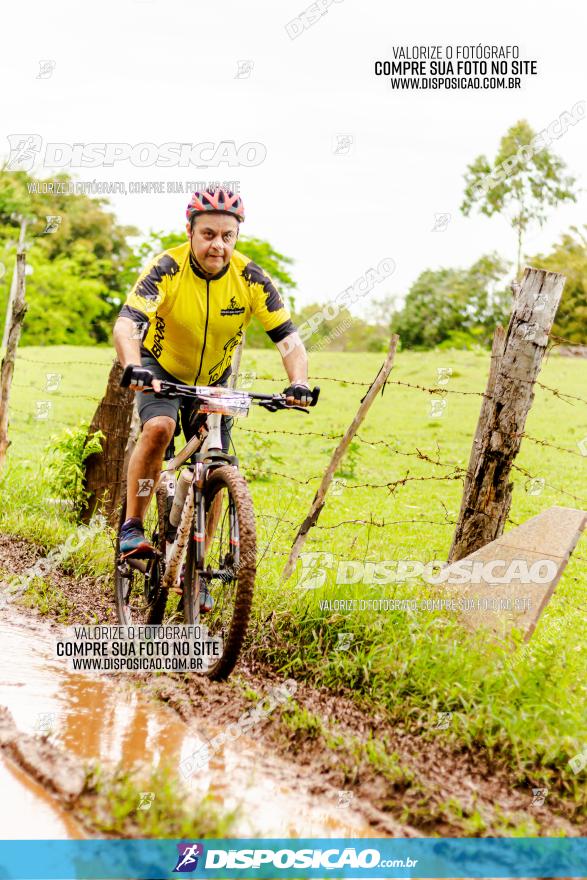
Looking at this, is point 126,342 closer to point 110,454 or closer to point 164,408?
point 164,408

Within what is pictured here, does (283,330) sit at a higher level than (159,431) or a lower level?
higher

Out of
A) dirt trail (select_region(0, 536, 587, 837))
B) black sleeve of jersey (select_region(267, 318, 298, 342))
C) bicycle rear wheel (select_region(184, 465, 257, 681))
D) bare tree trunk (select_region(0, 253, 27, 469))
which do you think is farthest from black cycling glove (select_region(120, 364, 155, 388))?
bare tree trunk (select_region(0, 253, 27, 469))

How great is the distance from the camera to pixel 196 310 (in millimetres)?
5285

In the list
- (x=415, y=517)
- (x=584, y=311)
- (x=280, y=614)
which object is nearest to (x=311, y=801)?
(x=280, y=614)

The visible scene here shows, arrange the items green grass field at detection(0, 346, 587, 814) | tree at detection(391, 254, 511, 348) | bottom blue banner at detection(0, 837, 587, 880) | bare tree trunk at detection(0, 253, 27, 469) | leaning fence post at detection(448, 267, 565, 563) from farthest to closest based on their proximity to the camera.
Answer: tree at detection(391, 254, 511, 348), bare tree trunk at detection(0, 253, 27, 469), leaning fence post at detection(448, 267, 565, 563), green grass field at detection(0, 346, 587, 814), bottom blue banner at detection(0, 837, 587, 880)

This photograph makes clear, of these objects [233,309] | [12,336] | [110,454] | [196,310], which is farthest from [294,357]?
[12,336]

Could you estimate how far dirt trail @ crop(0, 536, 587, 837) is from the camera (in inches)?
146

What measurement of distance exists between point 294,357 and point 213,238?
0.78 metres

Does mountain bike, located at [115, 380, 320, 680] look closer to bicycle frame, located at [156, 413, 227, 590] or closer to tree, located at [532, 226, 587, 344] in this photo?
bicycle frame, located at [156, 413, 227, 590]

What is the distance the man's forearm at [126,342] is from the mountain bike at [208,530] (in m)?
0.26

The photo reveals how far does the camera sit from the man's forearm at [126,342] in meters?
4.98

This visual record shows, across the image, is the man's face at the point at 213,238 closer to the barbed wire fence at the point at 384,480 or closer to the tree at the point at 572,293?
the barbed wire fence at the point at 384,480

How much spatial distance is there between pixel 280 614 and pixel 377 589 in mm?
568

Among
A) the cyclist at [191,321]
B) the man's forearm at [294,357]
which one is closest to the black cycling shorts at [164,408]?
the cyclist at [191,321]
